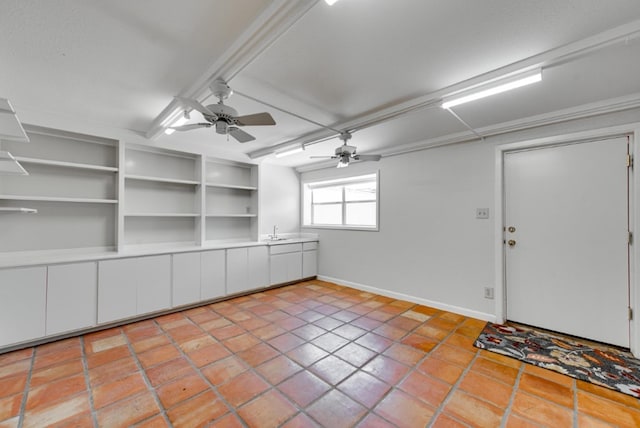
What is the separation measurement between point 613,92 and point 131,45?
404cm

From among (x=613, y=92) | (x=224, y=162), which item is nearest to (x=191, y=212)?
(x=224, y=162)

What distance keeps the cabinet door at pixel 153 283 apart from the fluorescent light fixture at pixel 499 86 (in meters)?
3.88

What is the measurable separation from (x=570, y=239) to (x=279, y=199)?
181 inches

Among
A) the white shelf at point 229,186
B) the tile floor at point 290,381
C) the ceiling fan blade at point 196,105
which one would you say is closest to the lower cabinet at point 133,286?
the tile floor at point 290,381

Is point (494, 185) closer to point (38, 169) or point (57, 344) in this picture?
point (57, 344)

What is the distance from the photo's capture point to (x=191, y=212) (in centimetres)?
458

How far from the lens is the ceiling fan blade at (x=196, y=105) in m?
1.95

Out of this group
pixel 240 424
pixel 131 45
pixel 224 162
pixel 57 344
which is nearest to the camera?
pixel 240 424

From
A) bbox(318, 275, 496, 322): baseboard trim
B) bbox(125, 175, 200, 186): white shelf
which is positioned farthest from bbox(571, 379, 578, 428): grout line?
bbox(125, 175, 200, 186): white shelf

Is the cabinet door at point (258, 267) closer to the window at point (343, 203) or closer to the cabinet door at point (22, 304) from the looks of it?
the window at point (343, 203)

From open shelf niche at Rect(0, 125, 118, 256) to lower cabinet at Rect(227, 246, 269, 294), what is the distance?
1621 mm

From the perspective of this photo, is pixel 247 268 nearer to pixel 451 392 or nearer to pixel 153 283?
pixel 153 283

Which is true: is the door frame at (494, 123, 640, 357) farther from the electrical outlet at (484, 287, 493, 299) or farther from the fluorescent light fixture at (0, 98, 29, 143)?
the fluorescent light fixture at (0, 98, 29, 143)

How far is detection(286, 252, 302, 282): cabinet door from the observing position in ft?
16.9
